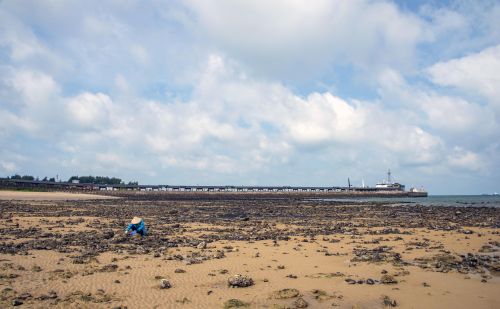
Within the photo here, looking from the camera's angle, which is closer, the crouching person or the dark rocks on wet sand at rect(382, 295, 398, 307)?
the dark rocks on wet sand at rect(382, 295, 398, 307)

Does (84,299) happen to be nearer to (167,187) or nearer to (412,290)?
(412,290)

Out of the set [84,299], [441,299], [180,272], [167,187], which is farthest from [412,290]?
[167,187]

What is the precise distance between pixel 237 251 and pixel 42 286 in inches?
304

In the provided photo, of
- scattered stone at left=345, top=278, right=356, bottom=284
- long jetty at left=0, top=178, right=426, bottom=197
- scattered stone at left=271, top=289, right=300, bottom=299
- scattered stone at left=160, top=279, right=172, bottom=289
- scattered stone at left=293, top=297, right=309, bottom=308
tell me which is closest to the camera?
scattered stone at left=293, top=297, right=309, bottom=308

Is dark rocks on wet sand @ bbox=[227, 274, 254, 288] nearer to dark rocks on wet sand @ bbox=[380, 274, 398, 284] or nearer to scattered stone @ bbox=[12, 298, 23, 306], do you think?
dark rocks on wet sand @ bbox=[380, 274, 398, 284]

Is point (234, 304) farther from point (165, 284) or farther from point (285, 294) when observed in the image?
point (165, 284)

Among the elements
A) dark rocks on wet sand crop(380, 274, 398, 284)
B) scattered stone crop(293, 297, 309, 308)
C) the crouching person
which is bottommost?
scattered stone crop(293, 297, 309, 308)

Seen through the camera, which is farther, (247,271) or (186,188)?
(186,188)

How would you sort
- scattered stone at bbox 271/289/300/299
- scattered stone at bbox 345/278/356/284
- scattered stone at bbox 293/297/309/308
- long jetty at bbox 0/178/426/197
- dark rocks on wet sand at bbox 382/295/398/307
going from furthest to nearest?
long jetty at bbox 0/178/426/197, scattered stone at bbox 345/278/356/284, scattered stone at bbox 271/289/300/299, dark rocks on wet sand at bbox 382/295/398/307, scattered stone at bbox 293/297/309/308

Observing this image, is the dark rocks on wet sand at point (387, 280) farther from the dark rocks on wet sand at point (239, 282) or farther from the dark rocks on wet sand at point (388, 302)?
the dark rocks on wet sand at point (239, 282)

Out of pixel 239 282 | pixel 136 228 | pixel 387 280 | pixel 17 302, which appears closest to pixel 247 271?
pixel 239 282

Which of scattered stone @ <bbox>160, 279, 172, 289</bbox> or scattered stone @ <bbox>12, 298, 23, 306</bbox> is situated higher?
scattered stone @ <bbox>160, 279, 172, 289</bbox>

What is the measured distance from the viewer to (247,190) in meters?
146

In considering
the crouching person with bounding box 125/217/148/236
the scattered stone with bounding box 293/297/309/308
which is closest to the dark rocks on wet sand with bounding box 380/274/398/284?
the scattered stone with bounding box 293/297/309/308
